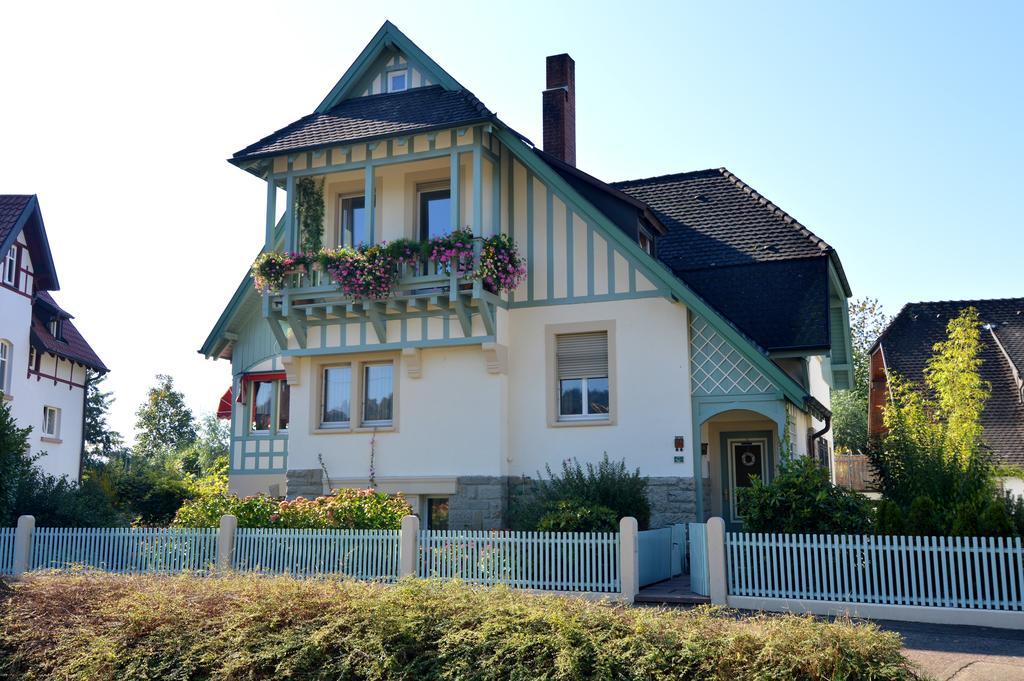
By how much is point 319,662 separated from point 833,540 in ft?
23.8

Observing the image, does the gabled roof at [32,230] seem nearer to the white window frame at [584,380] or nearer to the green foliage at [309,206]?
the green foliage at [309,206]

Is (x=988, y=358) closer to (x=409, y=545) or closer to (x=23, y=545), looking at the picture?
(x=409, y=545)

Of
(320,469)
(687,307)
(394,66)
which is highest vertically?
(394,66)

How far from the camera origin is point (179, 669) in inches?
385

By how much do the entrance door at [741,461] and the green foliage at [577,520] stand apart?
5930 mm

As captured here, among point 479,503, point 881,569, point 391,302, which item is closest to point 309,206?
point 391,302

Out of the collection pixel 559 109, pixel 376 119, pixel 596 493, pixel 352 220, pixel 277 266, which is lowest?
pixel 596 493

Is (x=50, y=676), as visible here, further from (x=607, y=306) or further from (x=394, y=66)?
(x=394, y=66)

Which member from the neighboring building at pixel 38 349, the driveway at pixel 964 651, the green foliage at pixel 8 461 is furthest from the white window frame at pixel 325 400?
the neighboring building at pixel 38 349

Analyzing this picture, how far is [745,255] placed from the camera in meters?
20.8

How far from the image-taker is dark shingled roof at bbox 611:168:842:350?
62.4 feet

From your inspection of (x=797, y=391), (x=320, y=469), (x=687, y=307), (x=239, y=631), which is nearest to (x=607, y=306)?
(x=687, y=307)

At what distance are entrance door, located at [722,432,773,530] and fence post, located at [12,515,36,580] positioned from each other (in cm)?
1332

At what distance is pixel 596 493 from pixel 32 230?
2365 centimetres
